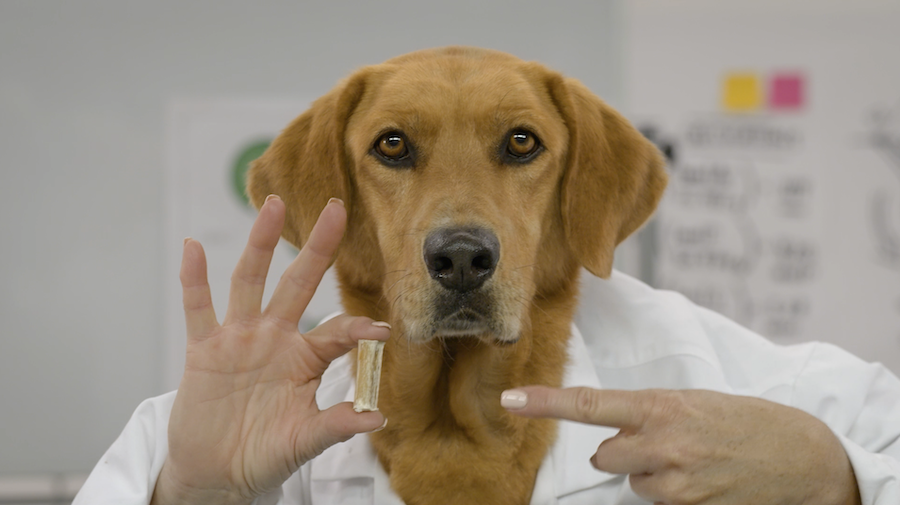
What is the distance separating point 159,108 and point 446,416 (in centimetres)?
181

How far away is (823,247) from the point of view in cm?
262

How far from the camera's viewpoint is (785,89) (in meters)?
2.61

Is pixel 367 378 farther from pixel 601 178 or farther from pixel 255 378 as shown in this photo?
pixel 601 178

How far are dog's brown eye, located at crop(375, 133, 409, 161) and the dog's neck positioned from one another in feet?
0.89

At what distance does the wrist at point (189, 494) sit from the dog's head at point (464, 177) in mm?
365

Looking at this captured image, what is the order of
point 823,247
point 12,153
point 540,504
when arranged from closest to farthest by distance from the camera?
point 540,504
point 12,153
point 823,247

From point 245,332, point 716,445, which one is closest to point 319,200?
point 245,332

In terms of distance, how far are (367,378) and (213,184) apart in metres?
1.70

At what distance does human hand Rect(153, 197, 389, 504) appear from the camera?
95 cm

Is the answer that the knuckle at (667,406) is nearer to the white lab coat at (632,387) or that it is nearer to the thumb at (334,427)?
the white lab coat at (632,387)

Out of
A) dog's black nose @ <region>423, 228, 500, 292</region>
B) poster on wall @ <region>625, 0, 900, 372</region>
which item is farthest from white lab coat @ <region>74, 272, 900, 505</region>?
poster on wall @ <region>625, 0, 900, 372</region>

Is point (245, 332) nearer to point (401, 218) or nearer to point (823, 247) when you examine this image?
point (401, 218)

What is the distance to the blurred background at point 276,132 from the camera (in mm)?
2340

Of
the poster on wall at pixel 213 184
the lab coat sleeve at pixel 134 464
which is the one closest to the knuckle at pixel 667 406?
the lab coat sleeve at pixel 134 464
